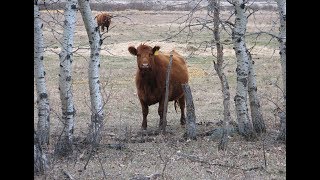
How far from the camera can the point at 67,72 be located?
8531 mm

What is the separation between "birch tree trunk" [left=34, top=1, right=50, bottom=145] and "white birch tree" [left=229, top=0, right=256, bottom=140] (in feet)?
11.6

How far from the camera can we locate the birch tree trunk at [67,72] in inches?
330

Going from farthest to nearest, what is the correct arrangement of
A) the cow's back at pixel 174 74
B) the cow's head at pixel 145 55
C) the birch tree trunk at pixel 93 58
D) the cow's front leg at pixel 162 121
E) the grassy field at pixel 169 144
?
1. the cow's back at pixel 174 74
2. the cow's head at pixel 145 55
3. the cow's front leg at pixel 162 121
4. the birch tree trunk at pixel 93 58
5. the grassy field at pixel 169 144

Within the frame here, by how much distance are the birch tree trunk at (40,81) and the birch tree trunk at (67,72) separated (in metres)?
0.47

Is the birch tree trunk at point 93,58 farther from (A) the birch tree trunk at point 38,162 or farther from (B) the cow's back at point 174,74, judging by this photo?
(B) the cow's back at point 174,74

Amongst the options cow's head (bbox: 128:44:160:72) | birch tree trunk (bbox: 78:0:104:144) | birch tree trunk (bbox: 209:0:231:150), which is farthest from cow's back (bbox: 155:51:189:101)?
birch tree trunk (bbox: 78:0:104:144)

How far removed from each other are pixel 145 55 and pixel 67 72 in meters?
3.61

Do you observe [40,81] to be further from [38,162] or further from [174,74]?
[174,74]

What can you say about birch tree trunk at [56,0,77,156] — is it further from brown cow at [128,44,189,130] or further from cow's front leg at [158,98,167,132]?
brown cow at [128,44,189,130]

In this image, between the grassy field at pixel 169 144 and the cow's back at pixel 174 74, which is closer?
the grassy field at pixel 169 144

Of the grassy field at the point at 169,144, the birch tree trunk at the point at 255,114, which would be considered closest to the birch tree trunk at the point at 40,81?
the grassy field at the point at 169,144

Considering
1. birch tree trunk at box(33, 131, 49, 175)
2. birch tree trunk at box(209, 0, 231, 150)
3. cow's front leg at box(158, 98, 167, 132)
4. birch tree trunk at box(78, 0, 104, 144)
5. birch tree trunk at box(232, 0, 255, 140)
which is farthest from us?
cow's front leg at box(158, 98, 167, 132)

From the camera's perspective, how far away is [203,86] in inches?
734

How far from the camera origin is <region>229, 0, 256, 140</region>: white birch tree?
9664 millimetres
